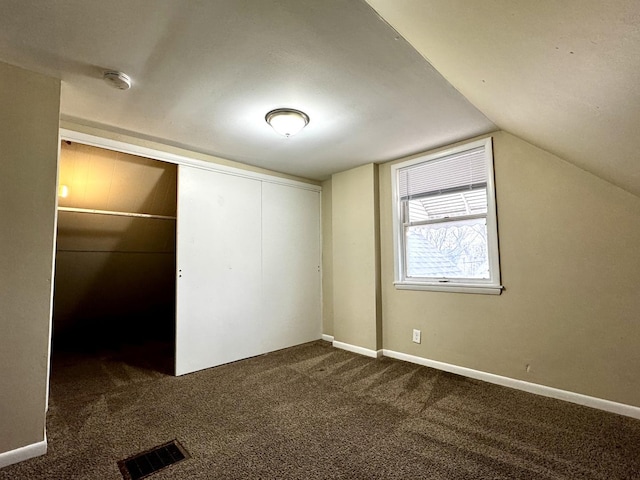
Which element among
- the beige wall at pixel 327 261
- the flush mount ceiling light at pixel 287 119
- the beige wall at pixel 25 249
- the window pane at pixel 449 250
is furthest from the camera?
the beige wall at pixel 327 261

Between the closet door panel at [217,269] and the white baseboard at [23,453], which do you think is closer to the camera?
the white baseboard at [23,453]

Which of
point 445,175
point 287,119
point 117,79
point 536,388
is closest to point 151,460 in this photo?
point 117,79

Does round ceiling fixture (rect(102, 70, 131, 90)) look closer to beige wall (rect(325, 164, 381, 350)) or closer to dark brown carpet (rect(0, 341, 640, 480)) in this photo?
dark brown carpet (rect(0, 341, 640, 480))

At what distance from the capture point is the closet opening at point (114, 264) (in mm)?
3129

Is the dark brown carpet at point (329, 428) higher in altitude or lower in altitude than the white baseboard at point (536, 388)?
lower

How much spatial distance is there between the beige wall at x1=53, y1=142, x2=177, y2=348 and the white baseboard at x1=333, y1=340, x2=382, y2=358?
8.66 feet

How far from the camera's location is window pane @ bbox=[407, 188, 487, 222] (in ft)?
9.61

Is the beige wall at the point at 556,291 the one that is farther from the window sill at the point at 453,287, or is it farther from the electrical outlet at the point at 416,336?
the electrical outlet at the point at 416,336

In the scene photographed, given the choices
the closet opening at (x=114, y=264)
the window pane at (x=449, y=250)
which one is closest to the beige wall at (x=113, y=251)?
the closet opening at (x=114, y=264)

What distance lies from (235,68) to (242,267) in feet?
7.27

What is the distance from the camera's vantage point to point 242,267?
3553mm

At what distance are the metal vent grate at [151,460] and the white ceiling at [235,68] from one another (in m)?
2.23

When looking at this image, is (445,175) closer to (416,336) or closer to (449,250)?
(449,250)

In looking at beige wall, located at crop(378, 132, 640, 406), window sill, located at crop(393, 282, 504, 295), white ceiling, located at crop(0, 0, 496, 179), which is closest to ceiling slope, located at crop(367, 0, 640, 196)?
white ceiling, located at crop(0, 0, 496, 179)
